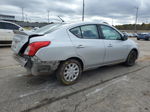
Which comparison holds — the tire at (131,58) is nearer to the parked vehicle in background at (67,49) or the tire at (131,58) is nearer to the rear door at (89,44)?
the parked vehicle in background at (67,49)

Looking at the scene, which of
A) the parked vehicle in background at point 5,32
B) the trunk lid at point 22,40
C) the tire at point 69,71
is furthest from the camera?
the parked vehicle in background at point 5,32

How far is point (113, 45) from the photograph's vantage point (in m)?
3.96

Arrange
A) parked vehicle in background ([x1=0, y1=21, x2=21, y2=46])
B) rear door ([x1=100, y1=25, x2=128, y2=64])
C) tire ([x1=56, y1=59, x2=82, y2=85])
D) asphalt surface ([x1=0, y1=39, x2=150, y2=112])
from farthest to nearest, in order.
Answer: parked vehicle in background ([x1=0, y1=21, x2=21, y2=46]) → rear door ([x1=100, y1=25, x2=128, y2=64]) → tire ([x1=56, y1=59, x2=82, y2=85]) → asphalt surface ([x1=0, y1=39, x2=150, y2=112])

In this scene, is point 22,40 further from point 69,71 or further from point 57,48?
point 69,71

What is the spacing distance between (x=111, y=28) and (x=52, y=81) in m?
2.43

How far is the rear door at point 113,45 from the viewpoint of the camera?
3828mm

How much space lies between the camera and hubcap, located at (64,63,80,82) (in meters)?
3.14

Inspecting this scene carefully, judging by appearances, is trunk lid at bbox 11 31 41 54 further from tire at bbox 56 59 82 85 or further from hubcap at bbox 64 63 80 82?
hubcap at bbox 64 63 80 82

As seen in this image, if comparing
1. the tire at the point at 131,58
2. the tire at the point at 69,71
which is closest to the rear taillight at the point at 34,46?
the tire at the point at 69,71

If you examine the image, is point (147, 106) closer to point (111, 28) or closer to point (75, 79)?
point (75, 79)

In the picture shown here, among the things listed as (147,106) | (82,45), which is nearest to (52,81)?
(82,45)

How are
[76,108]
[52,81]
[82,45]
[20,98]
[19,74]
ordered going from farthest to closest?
[19,74]
[52,81]
[82,45]
[20,98]
[76,108]

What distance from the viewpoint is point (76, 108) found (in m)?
2.34

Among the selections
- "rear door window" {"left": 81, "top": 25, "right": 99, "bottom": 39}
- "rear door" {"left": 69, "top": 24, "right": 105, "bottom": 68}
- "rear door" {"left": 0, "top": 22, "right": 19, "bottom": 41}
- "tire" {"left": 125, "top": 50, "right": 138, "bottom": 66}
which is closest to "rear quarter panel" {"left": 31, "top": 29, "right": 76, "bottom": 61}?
"rear door" {"left": 69, "top": 24, "right": 105, "bottom": 68}
